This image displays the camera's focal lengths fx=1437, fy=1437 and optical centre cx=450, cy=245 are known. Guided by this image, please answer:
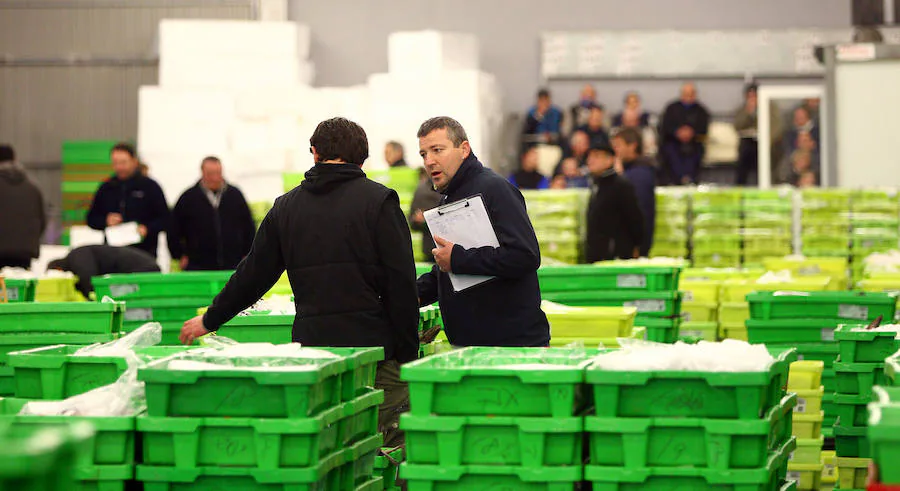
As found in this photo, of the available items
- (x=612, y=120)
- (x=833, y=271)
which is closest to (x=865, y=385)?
(x=833, y=271)

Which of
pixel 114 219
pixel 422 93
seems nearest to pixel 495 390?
pixel 114 219

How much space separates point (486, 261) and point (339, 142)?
0.81 metres

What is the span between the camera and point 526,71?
24.3 m

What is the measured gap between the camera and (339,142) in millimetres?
6188

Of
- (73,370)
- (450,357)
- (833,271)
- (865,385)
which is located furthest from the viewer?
(833,271)

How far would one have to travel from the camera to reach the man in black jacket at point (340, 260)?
612cm

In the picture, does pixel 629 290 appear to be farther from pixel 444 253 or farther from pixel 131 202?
pixel 131 202

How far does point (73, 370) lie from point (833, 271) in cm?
839

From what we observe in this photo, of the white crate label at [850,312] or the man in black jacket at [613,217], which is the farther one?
the man in black jacket at [613,217]

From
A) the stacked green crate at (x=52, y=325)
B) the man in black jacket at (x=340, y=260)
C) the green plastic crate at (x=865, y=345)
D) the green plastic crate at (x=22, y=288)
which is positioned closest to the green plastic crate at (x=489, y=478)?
the man in black jacket at (x=340, y=260)

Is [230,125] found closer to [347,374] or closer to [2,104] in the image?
[2,104]

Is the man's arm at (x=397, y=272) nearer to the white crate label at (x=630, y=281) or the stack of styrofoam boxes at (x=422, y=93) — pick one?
the white crate label at (x=630, y=281)

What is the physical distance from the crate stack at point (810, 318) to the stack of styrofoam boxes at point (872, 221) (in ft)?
21.3

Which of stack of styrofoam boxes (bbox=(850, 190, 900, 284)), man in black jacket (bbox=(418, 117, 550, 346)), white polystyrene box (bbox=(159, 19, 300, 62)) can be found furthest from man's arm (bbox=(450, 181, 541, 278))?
white polystyrene box (bbox=(159, 19, 300, 62))
